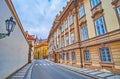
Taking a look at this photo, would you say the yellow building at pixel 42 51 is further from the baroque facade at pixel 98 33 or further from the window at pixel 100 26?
the window at pixel 100 26

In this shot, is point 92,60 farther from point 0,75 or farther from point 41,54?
point 41,54

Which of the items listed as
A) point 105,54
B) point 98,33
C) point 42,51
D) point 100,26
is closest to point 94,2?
point 100,26

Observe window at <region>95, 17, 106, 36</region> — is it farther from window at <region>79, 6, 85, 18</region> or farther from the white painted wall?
the white painted wall

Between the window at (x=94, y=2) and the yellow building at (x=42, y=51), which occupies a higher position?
the window at (x=94, y=2)

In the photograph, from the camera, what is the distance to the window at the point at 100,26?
39.2 feet

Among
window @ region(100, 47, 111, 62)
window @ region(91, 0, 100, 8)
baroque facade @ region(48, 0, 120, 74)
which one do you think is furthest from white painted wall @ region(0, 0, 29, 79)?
window @ region(91, 0, 100, 8)

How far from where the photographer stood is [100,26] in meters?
12.4

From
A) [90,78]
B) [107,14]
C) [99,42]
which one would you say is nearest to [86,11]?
[107,14]

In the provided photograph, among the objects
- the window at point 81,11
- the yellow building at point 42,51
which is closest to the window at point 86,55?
the window at point 81,11

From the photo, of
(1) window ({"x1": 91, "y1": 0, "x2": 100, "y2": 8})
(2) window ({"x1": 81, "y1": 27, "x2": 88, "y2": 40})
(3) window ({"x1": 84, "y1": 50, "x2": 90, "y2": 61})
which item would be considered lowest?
(3) window ({"x1": 84, "y1": 50, "x2": 90, "y2": 61})

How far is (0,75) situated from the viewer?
7016 mm

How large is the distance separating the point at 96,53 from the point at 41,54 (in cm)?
7109

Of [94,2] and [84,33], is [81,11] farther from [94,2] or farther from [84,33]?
[84,33]

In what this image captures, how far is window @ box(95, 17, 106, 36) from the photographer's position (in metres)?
12.0
